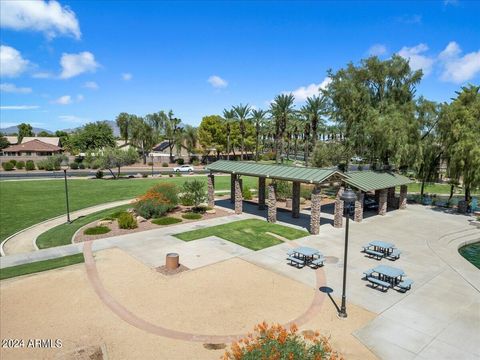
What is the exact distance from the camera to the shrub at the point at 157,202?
27312mm

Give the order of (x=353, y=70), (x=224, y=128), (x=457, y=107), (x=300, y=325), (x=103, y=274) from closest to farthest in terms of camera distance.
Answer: (x=300, y=325), (x=103, y=274), (x=457, y=107), (x=353, y=70), (x=224, y=128)

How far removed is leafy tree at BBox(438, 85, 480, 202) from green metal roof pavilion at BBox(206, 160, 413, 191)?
5.07 m

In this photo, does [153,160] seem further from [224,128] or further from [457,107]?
[457,107]

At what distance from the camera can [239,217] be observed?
28.4 metres

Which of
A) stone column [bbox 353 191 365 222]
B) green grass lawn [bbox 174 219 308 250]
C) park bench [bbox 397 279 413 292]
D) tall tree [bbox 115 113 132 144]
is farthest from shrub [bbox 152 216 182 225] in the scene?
tall tree [bbox 115 113 132 144]

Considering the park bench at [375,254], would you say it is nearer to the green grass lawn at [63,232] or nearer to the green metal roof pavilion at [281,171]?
the green metal roof pavilion at [281,171]

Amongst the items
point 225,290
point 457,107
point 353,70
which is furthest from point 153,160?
point 225,290

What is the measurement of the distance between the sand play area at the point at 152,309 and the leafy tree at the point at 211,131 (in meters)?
67.1

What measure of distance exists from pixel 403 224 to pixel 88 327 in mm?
25013

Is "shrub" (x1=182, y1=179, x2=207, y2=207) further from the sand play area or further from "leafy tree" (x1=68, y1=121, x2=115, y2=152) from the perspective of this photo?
"leafy tree" (x1=68, y1=121, x2=115, y2=152)

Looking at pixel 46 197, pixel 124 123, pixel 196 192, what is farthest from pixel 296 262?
pixel 124 123

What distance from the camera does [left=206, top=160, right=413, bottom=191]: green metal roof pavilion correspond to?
23188 millimetres

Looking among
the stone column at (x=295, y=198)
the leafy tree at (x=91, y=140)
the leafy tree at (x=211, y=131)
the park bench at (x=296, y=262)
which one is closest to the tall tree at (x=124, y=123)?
the leafy tree at (x=91, y=140)

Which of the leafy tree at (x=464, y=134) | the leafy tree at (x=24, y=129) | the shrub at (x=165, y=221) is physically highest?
the leafy tree at (x=24, y=129)
